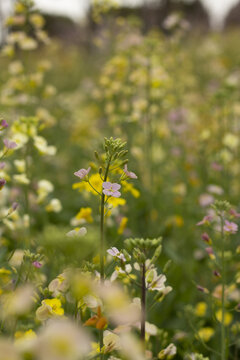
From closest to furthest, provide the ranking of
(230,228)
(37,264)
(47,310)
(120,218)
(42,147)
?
(47,310), (37,264), (230,228), (42,147), (120,218)

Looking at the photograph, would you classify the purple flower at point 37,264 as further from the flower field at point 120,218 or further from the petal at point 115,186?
the petal at point 115,186

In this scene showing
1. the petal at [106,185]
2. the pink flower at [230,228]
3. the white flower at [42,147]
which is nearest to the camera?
the petal at [106,185]

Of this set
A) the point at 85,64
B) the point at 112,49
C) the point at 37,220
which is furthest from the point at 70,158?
the point at 85,64

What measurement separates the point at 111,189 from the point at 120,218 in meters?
1.37

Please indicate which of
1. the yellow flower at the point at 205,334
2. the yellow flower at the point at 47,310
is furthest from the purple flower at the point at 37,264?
the yellow flower at the point at 205,334

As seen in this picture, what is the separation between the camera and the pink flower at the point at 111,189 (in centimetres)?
100

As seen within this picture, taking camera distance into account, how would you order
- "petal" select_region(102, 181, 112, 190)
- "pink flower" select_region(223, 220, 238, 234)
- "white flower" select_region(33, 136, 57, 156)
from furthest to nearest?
1. "white flower" select_region(33, 136, 57, 156)
2. "pink flower" select_region(223, 220, 238, 234)
3. "petal" select_region(102, 181, 112, 190)

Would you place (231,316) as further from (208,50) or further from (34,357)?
(208,50)

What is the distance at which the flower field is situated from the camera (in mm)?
891

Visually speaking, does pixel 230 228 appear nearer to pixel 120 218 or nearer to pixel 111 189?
pixel 111 189

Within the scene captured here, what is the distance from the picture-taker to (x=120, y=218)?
7.86 feet

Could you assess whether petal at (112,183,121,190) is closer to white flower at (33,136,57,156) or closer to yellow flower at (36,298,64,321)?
yellow flower at (36,298,64,321)

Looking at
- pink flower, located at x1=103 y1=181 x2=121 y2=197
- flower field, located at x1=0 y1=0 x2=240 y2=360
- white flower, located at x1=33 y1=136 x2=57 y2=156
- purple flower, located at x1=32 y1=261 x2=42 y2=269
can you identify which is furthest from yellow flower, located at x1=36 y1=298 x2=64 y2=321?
white flower, located at x1=33 y1=136 x2=57 y2=156

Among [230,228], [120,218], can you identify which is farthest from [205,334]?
[120,218]
